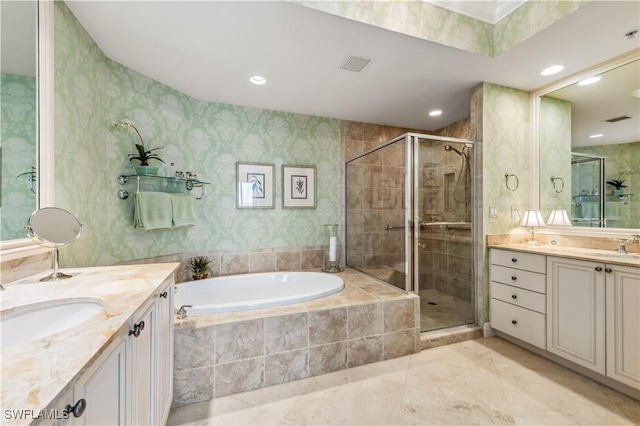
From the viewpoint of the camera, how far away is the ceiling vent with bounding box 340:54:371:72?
205 centimetres

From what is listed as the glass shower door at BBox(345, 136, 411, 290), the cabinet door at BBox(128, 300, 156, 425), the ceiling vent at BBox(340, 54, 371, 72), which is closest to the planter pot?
the cabinet door at BBox(128, 300, 156, 425)

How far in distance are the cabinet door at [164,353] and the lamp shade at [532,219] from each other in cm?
307

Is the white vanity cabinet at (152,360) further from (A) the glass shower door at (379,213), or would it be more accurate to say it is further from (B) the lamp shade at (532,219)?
(B) the lamp shade at (532,219)

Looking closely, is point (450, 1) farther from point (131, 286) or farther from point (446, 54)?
point (131, 286)

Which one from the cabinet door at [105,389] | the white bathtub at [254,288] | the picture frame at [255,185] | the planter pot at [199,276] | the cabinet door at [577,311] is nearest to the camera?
the cabinet door at [105,389]

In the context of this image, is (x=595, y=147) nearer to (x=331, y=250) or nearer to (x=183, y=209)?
(x=331, y=250)

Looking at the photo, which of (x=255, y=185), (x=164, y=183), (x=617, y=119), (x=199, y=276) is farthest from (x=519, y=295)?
(x=164, y=183)

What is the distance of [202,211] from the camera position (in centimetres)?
287

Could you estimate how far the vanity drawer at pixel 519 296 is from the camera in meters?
2.12

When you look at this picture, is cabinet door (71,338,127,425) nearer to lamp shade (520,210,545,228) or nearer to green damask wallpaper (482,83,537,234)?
green damask wallpaper (482,83,537,234)

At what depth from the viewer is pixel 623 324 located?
166cm

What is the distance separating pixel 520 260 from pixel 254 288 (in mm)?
2627

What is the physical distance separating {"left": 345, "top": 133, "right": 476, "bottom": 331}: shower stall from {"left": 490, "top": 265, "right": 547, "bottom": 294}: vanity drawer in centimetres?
23

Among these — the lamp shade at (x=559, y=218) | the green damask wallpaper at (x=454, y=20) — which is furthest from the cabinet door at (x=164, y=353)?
the lamp shade at (x=559, y=218)
